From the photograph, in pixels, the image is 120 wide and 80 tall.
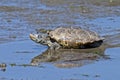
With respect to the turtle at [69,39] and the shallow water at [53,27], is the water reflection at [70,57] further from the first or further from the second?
the turtle at [69,39]

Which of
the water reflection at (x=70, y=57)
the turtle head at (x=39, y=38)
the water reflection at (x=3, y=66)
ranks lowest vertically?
the water reflection at (x=70, y=57)

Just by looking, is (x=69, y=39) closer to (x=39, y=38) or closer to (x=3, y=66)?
(x=39, y=38)

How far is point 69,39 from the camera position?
11406mm

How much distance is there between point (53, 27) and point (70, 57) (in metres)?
3.12

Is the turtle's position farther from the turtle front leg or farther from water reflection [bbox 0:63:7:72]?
water reflection [bbox 0:63:7:72]

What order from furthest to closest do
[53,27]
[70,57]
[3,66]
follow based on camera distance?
[53,27] < [70,57] < [3,66]

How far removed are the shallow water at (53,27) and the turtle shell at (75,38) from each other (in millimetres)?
175

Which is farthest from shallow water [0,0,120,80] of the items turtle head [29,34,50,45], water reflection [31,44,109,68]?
turtle head [29,34,50,45]

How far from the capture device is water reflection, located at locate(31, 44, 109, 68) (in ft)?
33.3

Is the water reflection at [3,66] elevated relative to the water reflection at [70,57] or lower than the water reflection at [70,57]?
elevated

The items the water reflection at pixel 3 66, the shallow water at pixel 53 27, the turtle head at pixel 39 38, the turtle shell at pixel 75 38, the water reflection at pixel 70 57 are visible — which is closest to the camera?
the shallow water at pixel 53 27

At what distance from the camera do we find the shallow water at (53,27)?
30.6ft

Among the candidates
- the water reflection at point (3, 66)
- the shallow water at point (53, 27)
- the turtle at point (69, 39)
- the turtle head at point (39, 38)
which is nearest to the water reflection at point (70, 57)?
the shallow water at point (53, 27)

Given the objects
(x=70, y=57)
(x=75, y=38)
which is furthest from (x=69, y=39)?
(x=70, y=57)
